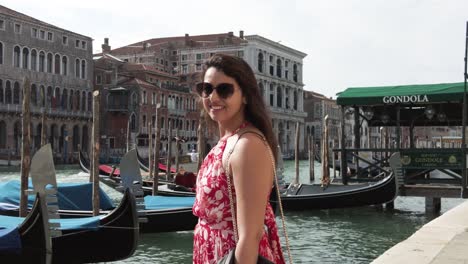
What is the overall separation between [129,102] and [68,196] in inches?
894

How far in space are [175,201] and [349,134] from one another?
49826 millimetres

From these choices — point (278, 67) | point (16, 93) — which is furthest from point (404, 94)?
point (278, 67)

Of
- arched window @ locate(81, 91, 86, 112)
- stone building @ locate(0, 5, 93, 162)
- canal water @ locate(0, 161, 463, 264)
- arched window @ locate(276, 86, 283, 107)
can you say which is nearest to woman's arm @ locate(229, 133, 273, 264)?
canal water @ locate(0, 161, 463, 264)

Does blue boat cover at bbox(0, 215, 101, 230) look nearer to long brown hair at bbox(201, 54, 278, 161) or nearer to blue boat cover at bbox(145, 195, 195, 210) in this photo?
blue boat cover at bbox(145, 195, 195, 210)

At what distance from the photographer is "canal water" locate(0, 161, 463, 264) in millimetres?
5641

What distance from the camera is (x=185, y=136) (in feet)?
107

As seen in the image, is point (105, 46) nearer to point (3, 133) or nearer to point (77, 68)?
point (77, 68)

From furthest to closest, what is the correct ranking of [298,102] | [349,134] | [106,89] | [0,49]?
[349,134], [298,102], [106,89], [0,49]

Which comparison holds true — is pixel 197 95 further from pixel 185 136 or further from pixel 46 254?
pixel 185 136

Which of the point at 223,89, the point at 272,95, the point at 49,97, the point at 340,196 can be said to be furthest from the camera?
the point at 272,95

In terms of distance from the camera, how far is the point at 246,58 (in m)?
39.5

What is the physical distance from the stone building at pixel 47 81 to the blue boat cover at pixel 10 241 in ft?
67.6

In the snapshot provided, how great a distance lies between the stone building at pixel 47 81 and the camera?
80.4 ft

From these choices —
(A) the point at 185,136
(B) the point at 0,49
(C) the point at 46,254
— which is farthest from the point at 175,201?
(A) the point at 185,136
